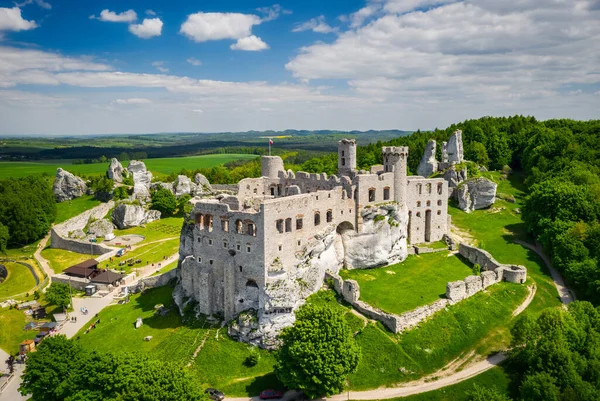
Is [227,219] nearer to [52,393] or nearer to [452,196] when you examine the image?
[52,393]

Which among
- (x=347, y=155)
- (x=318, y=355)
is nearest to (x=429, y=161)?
(x=347, y=155)

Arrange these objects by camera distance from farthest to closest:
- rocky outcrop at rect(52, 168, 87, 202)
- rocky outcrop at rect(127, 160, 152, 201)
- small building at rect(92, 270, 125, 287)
→ rocky outcrop at rect(52, 168, 87, 202) → rocky outcrop at rect(127, 160, 152, 201) → small building at rect(92, 270, 125, 287)

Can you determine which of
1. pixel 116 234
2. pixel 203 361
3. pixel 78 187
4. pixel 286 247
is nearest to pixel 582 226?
pixel 286 247

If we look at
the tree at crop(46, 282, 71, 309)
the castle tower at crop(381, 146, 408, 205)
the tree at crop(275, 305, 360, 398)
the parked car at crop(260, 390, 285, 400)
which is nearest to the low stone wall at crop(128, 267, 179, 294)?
the tree at crop(46, 282, 71, 309)

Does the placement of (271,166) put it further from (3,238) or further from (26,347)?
(3,238)

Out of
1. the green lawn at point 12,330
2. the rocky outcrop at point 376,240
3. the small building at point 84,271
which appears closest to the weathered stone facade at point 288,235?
the rocky outcrop at point 376,240

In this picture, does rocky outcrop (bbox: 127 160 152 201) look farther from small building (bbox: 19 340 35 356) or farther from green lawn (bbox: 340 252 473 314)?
green lawn (bbox: 340 252 473 314)

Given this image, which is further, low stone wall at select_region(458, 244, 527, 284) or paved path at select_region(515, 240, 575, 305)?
low stone wall at select_region(458, 244, 527, 284)

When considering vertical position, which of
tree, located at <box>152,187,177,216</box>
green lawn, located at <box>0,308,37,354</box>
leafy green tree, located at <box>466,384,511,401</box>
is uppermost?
tree, located at <box>152,187,177,216</box>

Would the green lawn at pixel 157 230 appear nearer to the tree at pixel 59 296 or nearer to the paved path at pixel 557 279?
the tree at pixel 59 296
